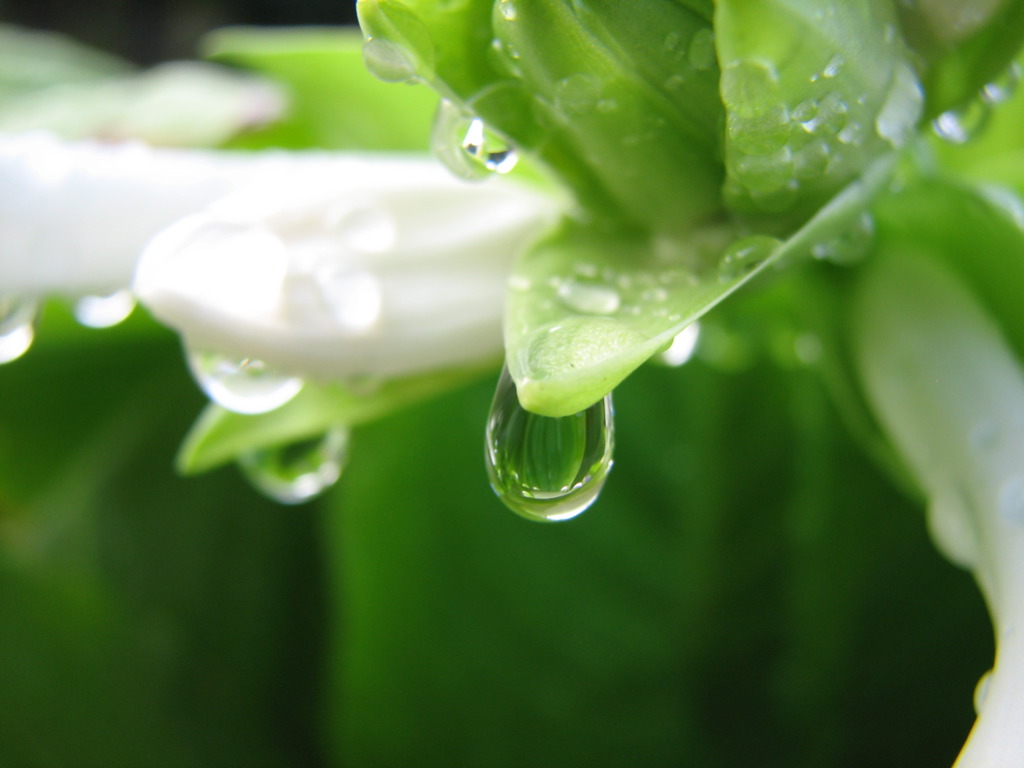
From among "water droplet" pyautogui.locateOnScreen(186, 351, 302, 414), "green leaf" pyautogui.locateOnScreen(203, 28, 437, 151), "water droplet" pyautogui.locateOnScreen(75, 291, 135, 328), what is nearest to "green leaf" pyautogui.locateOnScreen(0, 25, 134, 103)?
"green leaf" pyautogui.locateOnScreen(203, 28, 437, 151)

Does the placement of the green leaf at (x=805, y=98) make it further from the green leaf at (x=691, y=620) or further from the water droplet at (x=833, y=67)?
the green leaf at (x=691, y=620)

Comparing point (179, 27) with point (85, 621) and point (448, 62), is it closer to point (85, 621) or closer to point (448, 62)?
point (85, 621)

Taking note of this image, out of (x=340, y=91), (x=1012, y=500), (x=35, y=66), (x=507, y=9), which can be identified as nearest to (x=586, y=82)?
(x=507, y=9)

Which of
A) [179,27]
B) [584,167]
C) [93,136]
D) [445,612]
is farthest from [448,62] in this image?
[179,27]

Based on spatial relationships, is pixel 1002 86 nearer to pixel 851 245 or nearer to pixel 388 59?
pixel 851 245

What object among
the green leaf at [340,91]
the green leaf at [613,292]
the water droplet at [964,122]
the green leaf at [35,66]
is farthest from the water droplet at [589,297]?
the green leaf at [35,66]

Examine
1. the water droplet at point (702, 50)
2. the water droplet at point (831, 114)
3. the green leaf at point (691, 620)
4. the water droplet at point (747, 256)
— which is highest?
the water droplet at point (702, 50)

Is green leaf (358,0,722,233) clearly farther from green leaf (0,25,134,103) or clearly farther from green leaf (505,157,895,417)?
green leaf (0,25,134,103)
